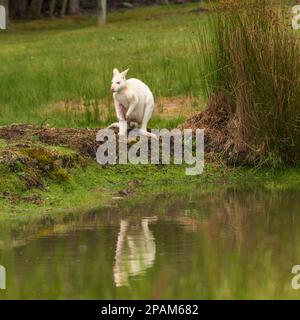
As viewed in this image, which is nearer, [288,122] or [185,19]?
[288,122]

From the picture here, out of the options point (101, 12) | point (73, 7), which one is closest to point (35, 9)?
point (73, 7)

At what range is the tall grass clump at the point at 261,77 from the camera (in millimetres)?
14039

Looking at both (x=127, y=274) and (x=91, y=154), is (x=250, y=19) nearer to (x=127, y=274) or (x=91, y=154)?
(x=91, y=154)

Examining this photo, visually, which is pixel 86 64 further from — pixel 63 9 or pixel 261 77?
pixel 63 9

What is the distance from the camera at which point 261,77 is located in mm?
14125

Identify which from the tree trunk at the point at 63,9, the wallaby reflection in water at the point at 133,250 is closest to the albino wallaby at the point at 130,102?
the wallaby reflection in water at the point at 133,250

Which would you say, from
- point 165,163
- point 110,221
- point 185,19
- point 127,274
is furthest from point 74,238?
point 185,19

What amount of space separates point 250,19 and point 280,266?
224 inches

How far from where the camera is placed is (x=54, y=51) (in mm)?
31797

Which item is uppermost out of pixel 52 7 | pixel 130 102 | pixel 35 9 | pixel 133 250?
pixel 130 102

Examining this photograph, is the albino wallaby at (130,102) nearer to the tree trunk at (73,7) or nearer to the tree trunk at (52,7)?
the tree trunk at (52,7)

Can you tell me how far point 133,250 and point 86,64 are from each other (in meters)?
16.3

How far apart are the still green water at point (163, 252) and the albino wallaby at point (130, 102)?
1805 millimetres
